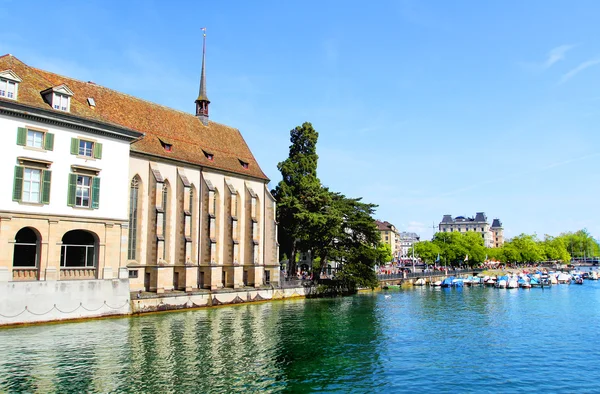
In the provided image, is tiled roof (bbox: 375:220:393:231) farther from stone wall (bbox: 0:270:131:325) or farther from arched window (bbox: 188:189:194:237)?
stone wall (bbox: 0:270:131:325)

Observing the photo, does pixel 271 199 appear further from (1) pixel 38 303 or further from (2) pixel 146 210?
(1) pixel 38 303

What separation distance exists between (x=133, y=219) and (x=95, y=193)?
7.55 m

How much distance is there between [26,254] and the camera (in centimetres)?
3584

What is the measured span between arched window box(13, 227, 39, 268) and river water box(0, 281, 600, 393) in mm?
5200

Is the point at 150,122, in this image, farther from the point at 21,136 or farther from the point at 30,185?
the point at 30,185

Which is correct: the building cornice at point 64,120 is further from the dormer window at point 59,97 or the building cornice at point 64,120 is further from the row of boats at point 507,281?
the row of boats at point 507,281

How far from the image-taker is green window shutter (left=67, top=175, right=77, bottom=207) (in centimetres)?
3653

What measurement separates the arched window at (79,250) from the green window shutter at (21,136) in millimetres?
7979

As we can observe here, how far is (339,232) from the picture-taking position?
216 feet

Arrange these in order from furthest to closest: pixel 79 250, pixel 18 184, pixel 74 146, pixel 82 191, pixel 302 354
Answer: pixel 79 250 < pixel 82 191 < pixel 74 146 < pixel 18 184 < pixel 302 354

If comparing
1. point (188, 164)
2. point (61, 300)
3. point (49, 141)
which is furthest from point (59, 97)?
point (188, 164)

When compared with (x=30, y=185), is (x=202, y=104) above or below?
above

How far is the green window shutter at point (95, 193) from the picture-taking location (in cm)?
3812

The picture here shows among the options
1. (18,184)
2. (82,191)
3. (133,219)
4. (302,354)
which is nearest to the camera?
(302,354)
